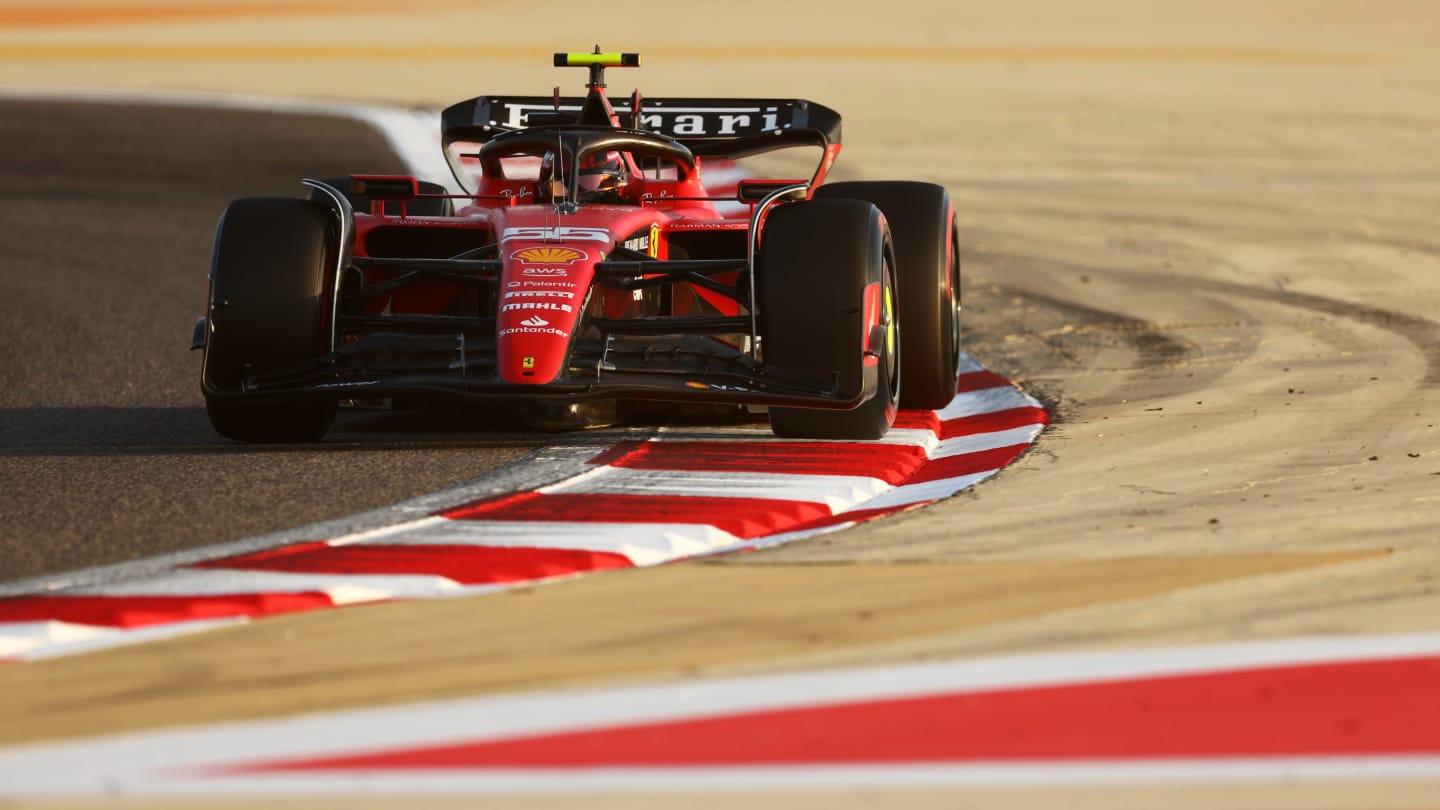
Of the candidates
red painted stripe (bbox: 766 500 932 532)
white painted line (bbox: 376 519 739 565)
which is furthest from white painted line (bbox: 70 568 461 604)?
red painted stripe (bbox: 766 500 932 532)

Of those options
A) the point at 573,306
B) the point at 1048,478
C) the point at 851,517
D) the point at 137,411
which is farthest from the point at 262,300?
the point at 1048,478

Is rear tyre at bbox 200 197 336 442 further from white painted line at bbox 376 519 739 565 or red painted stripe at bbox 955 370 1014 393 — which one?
red painted stripe at bbox 955 370 1014 393

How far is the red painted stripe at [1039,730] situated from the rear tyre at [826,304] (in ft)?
10.7

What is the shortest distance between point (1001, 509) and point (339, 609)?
2.24 m

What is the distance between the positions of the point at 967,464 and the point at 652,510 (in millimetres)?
1547

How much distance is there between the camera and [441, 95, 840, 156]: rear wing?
10195 mm

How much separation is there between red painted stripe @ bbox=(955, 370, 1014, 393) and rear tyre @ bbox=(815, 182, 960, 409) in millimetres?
888

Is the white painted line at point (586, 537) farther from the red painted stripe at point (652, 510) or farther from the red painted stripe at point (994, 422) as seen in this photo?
the red painted stripe at point (994, 422)

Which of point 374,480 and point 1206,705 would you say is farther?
point 374,480

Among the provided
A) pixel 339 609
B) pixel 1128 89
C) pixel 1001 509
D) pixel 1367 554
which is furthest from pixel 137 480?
pixel 1128 89

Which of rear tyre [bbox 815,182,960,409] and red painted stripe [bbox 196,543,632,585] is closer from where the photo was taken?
red painted stripe [bbox 196,543,632,585]

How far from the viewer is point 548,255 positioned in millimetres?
8195

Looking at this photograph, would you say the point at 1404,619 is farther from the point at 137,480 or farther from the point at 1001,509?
the point at 137,480

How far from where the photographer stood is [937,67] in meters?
37.1
